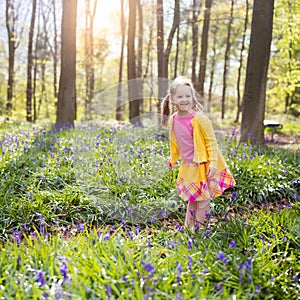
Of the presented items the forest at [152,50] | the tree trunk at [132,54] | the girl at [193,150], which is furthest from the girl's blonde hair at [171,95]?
the tree trunk at [132,54]

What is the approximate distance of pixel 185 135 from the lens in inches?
138

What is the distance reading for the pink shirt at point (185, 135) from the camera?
347cm

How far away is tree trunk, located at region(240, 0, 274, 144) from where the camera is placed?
23.4 ft

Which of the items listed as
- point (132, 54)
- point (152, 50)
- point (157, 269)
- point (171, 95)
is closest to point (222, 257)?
point (157, 269)

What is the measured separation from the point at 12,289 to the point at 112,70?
1215 inches

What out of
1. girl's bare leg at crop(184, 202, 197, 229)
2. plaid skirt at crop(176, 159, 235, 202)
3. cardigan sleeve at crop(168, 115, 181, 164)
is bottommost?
girl's bare leg at crop(184, 202, 197, 229)

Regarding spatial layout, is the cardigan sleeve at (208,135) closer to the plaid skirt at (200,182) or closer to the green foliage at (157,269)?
the plaid skirt at (200,182)

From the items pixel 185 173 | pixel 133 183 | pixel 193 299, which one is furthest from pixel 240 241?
pixel 133 183

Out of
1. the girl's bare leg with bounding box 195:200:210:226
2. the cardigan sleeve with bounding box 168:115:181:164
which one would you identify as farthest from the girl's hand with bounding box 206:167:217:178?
the cardigan sleeve with bounding box 168:115:181:164

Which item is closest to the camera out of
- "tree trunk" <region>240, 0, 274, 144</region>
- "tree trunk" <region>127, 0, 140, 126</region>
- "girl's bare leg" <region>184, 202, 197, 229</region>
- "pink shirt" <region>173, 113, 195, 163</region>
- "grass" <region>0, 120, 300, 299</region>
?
"grass" <region>0, 120, 300, 299</region>

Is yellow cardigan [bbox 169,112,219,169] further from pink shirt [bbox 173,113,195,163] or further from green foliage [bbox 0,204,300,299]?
green foliage [bbox 0,204,300,299]

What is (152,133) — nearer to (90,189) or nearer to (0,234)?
(90,189)

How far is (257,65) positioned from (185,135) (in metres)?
4.35

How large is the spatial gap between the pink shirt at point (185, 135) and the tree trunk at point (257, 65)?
3.94 metres
